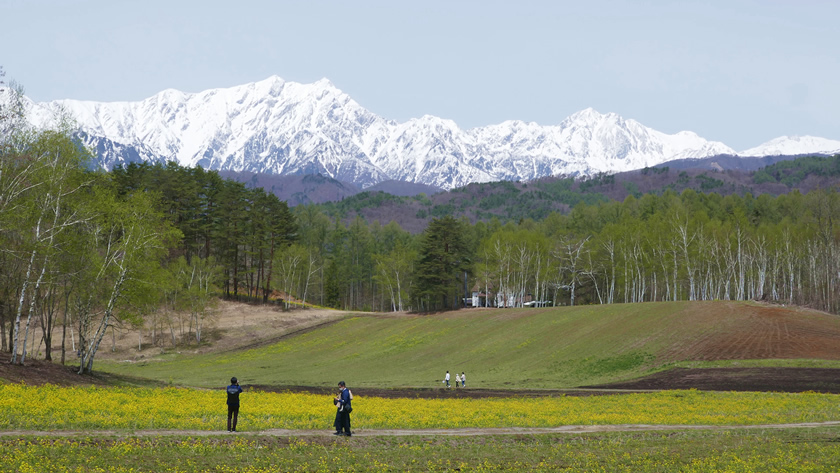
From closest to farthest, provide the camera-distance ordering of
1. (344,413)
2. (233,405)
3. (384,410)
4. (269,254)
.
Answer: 1. (233,405)
2. (344,413)
3. (384,410)
4. (269,254)

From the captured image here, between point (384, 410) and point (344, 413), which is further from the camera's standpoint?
point (384, 410)

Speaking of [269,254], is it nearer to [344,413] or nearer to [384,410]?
[384,410]

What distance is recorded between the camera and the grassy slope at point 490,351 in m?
61.2

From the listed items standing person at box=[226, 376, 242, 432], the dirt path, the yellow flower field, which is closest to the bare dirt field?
the yellow flower field

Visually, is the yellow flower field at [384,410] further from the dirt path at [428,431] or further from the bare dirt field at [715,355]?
the bare dirt field at [715,355]

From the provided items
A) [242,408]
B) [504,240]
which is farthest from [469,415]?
[504,240]

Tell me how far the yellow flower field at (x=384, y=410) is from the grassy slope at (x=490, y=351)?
51.1 ft

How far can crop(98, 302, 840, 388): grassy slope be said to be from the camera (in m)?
61.2

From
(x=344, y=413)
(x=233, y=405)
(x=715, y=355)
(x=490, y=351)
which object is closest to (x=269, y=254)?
(x=490, y=351)

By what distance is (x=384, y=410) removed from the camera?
3484 centimetres

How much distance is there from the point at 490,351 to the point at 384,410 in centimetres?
4109

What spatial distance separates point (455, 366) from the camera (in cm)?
6988


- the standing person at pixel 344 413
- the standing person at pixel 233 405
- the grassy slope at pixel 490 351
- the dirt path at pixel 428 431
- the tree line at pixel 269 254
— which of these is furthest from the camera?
the grassy slope at pixel 490 351

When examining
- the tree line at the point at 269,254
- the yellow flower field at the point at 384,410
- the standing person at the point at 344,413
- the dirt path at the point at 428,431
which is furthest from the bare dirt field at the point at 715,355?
the standing person at the point at 344,413
